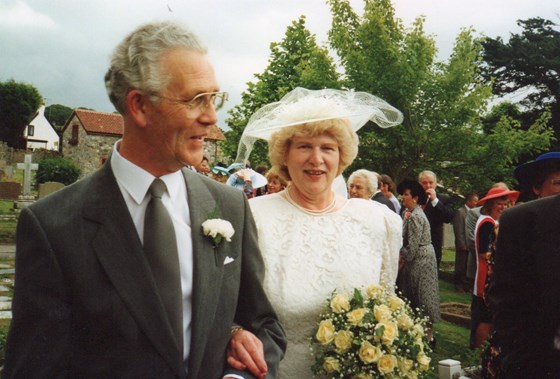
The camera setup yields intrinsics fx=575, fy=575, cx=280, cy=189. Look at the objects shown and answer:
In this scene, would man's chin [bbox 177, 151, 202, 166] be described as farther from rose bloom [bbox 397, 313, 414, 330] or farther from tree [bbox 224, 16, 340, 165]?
tree [bbox 224, 16, 340, 165]

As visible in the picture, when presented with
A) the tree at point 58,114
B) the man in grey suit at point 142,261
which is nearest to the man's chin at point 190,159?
the man in grey suit at point 142,261

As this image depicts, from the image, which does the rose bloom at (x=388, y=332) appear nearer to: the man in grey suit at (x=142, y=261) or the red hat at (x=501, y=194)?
the man in grey suit at (x=142, y=261)

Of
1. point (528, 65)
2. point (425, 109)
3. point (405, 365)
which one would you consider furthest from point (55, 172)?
point (405, 365)

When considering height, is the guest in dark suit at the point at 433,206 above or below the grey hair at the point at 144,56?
below

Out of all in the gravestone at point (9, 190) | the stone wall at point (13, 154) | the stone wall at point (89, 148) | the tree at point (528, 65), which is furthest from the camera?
the stone wall at point (13, 154)

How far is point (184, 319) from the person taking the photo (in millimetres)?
2154

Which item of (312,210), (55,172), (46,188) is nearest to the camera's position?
(312,210)

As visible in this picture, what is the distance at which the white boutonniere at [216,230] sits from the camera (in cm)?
222

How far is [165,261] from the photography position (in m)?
2.07

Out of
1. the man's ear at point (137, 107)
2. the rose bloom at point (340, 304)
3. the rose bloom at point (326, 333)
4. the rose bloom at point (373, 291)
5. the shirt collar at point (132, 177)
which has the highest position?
the man's ear at point (137, 107)

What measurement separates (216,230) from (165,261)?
0.24m

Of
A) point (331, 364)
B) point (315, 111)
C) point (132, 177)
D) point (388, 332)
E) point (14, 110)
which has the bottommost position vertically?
point (331, 364)

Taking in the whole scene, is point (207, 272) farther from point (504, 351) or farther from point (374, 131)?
point (374, 131)

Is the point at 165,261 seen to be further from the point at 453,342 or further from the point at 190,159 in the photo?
the point at 453,342
